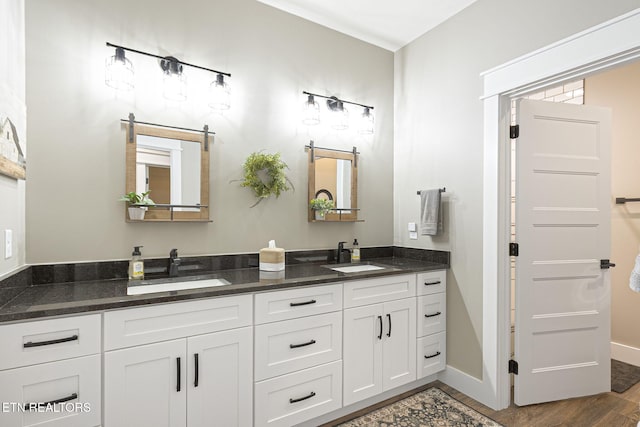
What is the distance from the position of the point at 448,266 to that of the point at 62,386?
2373 mm

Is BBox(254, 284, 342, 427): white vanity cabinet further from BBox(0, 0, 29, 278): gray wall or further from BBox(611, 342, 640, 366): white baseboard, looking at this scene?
BBox(611, 342, 640, 366): white baseboard

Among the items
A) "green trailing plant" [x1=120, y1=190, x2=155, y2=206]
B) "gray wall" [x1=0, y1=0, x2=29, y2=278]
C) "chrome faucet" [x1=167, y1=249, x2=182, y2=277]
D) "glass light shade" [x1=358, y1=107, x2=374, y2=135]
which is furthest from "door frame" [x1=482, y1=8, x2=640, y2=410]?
"gray wall" [x1=0, y1=0, x2=29, y2=278]

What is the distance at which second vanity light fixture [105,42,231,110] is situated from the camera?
76.0 inches

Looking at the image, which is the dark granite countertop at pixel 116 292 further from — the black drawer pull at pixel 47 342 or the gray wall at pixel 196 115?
the gray wall at pixel 196 115

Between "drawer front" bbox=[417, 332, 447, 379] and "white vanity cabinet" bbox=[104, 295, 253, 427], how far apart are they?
4.22 ft

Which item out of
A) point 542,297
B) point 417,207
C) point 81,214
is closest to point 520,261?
point 542,297

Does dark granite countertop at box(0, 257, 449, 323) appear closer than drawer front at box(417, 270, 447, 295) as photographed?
Yes

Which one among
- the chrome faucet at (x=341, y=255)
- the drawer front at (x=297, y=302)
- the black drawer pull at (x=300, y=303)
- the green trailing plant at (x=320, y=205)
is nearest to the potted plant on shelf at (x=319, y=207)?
the green trailing plant at (x=320, y=205)

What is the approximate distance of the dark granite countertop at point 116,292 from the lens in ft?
4.41

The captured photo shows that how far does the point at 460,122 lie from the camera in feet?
8.30

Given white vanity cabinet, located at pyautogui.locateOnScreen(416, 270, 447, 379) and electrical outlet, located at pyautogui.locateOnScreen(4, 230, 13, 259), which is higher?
electrical outlet, located at pyautogui.locateOnScreen(4, 230, 13, 259)

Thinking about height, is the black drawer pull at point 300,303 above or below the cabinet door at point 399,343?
above

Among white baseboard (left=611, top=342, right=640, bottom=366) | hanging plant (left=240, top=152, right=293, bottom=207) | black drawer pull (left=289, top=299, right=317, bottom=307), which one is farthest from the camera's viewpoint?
white baseboard (left=611, top=342, right=640, bottom=366)

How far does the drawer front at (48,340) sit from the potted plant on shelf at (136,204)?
2.32ft
